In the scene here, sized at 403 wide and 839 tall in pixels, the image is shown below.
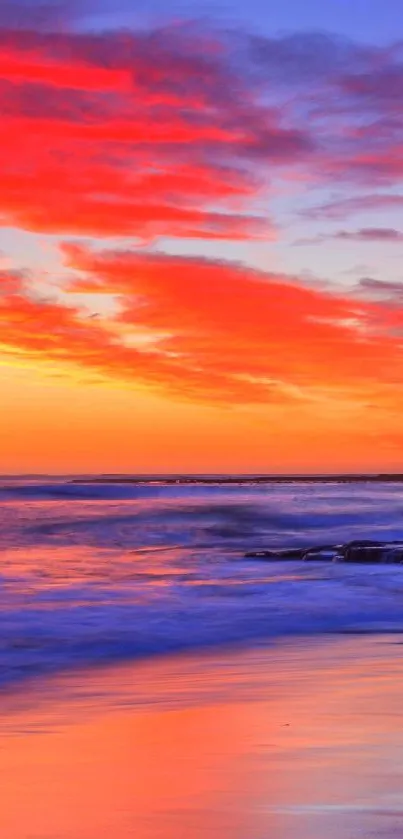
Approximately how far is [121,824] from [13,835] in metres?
0.43

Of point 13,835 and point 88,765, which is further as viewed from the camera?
point 88,765

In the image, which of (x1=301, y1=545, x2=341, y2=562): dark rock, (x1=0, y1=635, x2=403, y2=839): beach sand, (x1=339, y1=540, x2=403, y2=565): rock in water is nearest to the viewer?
(x1=0, y1=635, x2=403, y2=839): beach sand

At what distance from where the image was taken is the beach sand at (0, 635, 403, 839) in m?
4.16

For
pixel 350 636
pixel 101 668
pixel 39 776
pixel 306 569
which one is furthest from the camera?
pixel 306 569

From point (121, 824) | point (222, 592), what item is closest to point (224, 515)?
point (222, 592)

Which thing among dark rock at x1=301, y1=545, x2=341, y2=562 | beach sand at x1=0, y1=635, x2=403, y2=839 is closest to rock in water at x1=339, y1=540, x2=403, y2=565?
dark rock at x1=301, y1=545, x2=341, y2=562

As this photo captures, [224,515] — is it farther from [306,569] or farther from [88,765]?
[88,765]

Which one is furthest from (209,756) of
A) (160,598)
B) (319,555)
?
(319,555)

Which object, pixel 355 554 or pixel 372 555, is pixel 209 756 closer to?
pixel 355 554

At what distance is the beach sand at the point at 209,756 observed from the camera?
4.16m

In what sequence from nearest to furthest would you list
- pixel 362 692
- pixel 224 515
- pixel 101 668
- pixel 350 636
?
pixel 362 692 < pixel 101 668 < pixel 350 636 < pixel 224 515

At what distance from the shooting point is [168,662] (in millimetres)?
9648

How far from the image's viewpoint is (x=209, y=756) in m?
5.33

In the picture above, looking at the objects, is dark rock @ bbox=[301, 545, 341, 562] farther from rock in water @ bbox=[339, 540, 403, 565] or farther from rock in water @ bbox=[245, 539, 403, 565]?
rock in water @ bbox=[339, 540, 403, 565]
